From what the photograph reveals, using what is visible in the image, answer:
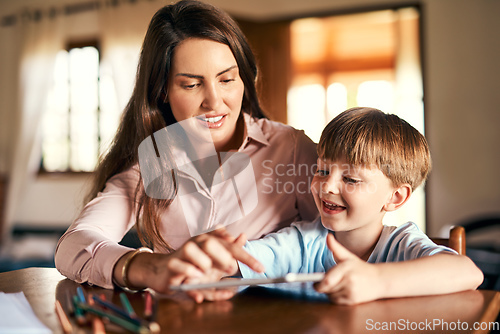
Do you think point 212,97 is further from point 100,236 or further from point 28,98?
point 28,98

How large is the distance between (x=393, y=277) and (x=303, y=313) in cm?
15

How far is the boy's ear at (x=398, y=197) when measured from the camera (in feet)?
3.20

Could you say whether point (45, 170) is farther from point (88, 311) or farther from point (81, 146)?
point (88, 311)

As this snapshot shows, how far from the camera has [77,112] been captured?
4.48m

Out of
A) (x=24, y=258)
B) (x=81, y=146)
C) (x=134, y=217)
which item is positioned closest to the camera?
(x=134, y=217)

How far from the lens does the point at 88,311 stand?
631mm

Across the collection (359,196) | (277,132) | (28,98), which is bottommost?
(359,196)

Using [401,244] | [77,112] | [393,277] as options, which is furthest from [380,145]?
[77,112]

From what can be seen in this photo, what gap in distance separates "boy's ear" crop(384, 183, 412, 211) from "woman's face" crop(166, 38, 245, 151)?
43 cm

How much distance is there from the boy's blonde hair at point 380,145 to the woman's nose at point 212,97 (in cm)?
26

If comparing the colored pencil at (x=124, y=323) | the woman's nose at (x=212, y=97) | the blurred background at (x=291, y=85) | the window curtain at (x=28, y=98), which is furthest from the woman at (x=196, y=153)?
the window curtain at (x=28, y=98)

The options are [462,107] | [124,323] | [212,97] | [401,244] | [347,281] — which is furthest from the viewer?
[462,107]

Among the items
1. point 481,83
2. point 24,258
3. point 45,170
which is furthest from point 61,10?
point 481,83

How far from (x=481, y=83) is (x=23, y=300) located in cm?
372
